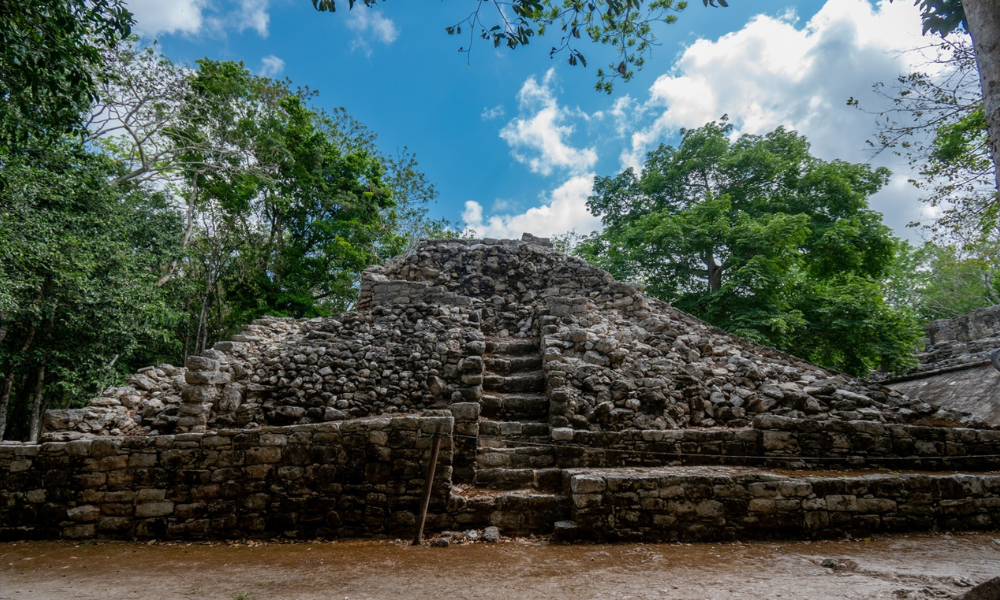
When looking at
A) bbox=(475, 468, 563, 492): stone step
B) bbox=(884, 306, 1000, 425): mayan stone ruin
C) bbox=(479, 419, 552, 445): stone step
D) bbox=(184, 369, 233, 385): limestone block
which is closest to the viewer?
bbox=(475, 468, 563, 492): stone step

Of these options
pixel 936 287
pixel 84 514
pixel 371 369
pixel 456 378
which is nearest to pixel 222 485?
pixel 84 514

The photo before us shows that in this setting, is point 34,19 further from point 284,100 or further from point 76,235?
point 284,100

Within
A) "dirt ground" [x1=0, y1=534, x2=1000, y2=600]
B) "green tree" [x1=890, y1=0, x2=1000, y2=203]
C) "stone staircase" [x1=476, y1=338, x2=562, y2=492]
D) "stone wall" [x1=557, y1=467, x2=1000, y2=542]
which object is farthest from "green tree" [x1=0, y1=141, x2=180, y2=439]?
"green tree" [x1=890, y1=0, x2=1000, y2=203]

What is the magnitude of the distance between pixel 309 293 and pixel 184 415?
875 centimetres

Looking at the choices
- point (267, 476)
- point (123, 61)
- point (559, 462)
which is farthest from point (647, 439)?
point (123, 61)

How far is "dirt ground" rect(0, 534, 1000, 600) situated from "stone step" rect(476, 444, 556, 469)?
129 centimetres

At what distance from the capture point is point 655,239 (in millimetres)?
12508

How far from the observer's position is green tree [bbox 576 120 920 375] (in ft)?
35.3

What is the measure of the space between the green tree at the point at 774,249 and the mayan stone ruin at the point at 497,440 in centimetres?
239

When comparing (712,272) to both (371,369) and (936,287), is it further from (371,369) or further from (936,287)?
(936,287)

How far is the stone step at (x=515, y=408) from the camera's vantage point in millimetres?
6387

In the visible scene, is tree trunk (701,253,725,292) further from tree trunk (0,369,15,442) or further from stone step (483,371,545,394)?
tree trunk (0,369,15,442)

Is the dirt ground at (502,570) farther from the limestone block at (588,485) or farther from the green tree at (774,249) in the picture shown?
the green tree at (774,249)

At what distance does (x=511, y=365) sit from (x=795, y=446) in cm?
426
